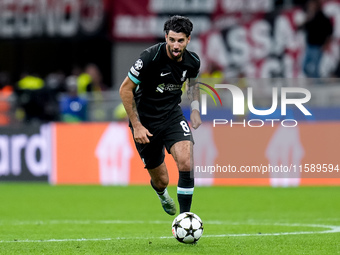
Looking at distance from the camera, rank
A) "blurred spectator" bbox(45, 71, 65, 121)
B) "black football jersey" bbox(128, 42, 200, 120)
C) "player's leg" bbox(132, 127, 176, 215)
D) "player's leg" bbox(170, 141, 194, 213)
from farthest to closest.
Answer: "blurred spectator" bbox(45, 71, 65, 121), "player's leg" bbox(132, 127, 176, 215), "black football jersey" bbox(128, 42, 200, 120), "player's leg" bbox(170, 141, 194, 213)

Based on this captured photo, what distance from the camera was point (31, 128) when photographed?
693 inches

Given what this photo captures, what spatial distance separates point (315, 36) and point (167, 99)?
1161 centimetres

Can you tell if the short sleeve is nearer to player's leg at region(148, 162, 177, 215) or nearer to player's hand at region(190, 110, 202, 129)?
player's hand at region(190, 110, 202, 129)

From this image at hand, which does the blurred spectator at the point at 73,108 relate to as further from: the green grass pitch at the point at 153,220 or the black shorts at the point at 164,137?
the black shorts at the point at 164,137

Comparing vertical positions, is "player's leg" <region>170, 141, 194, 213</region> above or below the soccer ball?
above

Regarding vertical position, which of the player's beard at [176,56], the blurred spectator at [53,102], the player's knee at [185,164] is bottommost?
the blurred spectator at [53,102]

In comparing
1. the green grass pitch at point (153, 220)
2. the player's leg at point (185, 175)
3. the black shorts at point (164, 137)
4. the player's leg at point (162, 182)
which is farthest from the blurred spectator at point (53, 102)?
the player's leg at point (185, 175)

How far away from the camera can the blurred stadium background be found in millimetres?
16328

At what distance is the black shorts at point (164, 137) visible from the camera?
8891 mm

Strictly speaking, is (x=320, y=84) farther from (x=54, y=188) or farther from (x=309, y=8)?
(x=54, y=188)

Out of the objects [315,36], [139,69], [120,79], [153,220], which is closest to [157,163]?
[139,69]

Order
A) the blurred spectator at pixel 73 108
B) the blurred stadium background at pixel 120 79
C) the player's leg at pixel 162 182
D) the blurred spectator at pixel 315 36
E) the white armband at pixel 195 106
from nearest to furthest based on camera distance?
the white armband at pixel 195 106
the player's leg at pixel 162 182
the blurred stadium background at pixel 120 79
the blurred spectator at pixel 73 108
the blurred spectator at pixel 315 36

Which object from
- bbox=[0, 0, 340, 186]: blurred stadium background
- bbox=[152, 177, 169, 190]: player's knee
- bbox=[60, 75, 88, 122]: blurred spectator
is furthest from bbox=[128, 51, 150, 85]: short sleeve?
bbox=[60, 75, 88, 122]: blurred spectator

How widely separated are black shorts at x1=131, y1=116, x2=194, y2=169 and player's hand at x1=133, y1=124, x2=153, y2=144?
301 millimetres
